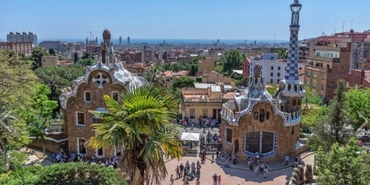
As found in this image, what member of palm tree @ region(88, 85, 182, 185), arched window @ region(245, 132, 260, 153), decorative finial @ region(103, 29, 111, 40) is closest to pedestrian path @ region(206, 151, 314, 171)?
Result: arched window @ region(245, 132, 260, 153)

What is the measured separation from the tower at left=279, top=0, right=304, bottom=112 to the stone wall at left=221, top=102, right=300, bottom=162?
237 cm

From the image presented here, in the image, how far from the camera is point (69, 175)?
61.8 ft

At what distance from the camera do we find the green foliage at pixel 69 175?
720 inches

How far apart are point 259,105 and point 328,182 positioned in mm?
16418

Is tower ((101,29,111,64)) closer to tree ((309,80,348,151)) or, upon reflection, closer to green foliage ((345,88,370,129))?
tree ((309,80,348,151))

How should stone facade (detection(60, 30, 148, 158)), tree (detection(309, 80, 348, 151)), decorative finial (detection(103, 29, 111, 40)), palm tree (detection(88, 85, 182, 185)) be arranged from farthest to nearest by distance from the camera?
decorative finial (detection(103, 29, 111, 40))
stone facade (detection(60, 30, 148, 158))
tree (detection(309, 80, 348, 151))
palm tree (detection(88, 85, 182, 185))

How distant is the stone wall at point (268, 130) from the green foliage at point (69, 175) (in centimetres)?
1521

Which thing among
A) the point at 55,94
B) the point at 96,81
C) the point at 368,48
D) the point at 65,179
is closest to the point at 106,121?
the point at 65,179

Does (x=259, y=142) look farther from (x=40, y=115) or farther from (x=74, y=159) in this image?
(x=40, y=115)

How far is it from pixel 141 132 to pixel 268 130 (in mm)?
20492

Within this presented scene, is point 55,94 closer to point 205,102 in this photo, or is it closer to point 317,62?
point 205,102

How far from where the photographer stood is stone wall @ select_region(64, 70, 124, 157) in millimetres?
30516

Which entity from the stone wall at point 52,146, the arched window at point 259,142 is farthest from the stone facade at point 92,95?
the arched window at point 259,142

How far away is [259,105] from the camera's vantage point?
30.6 m
